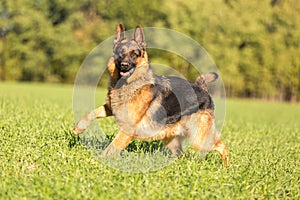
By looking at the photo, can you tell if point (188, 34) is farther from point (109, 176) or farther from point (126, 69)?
point (109, 176)

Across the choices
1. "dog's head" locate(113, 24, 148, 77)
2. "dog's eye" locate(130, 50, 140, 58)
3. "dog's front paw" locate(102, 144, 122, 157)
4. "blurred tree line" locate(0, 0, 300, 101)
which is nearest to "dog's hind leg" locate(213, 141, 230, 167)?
"dog's front paw" locate(102, 144, 122, 157)

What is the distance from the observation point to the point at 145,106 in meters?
6.26

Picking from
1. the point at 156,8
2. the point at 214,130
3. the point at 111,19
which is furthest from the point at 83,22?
the point at 214,130

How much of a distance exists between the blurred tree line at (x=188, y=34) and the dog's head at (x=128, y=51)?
48.4 m

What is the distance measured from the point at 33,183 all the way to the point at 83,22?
168 feet

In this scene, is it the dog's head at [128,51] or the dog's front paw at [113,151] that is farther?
the dog's head at [128,51]

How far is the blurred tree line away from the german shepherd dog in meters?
48.1

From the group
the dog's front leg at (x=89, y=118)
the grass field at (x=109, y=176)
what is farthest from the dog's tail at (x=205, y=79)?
the dog's front leg at (x=89, y=118)

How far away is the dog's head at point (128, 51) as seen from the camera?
6188 millimetres

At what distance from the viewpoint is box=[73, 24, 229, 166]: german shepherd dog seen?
6148 mm

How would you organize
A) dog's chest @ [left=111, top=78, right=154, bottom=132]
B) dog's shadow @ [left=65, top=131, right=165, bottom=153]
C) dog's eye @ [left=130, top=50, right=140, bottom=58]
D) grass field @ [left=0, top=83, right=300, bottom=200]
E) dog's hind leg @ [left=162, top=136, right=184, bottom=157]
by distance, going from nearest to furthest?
grass field @ [left=0, top=83, right=300, bottom=200] → dog's chest @ [left=111, top=78, right=154, bottom=132] → dog's eye @ [left=130, top=50, right=140, bottom=58] → dog's shadow @ [left=65, top=131, right=165, bottom=153] → dog's hind leg @ [left=162, top=136, right=184, bottom=157]

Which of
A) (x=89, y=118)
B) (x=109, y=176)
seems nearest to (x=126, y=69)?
(x=89, y=118)

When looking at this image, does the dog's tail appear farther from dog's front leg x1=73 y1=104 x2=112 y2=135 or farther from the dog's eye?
dog's front leg x1=73 y1=104 x2=112 y2=135

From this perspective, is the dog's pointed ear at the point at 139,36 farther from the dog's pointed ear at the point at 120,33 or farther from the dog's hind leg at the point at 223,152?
the dog's hind leg at the point at 223,152
